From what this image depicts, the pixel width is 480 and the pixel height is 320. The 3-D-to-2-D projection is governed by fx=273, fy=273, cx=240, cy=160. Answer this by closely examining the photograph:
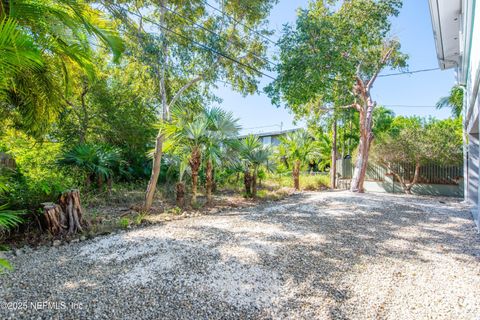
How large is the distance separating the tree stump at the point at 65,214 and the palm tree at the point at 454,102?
16159 millimetres

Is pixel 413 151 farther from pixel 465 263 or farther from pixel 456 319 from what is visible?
pixel 456 319

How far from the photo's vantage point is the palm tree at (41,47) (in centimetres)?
168

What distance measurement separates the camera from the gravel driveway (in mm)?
2592

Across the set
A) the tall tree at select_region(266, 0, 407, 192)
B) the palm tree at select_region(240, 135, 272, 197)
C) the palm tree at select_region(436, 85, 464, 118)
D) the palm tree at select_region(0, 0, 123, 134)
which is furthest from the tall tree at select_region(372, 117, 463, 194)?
the palm tree at select_region(0, 0, 123, 134)

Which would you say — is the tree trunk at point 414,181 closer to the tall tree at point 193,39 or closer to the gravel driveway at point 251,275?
the gravel driveway at point 251,275

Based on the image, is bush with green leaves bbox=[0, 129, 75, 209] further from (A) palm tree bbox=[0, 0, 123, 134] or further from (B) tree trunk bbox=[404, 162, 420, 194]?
(B) tree trunk bbox=[404, 162, 420, 194]

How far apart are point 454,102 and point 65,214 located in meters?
18.9

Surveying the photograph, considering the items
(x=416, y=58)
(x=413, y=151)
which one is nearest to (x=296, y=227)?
(x=413, y=151)

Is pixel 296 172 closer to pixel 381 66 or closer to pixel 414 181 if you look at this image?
pixel 414 181

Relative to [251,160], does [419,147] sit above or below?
above

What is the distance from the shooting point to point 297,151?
12.8 metres

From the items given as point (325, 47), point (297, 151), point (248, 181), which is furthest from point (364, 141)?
point (325, 47)

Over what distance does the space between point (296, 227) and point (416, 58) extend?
1054 cm

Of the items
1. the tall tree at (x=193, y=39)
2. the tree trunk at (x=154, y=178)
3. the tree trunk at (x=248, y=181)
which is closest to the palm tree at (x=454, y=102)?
the tall tree at (x=193, y=39)
